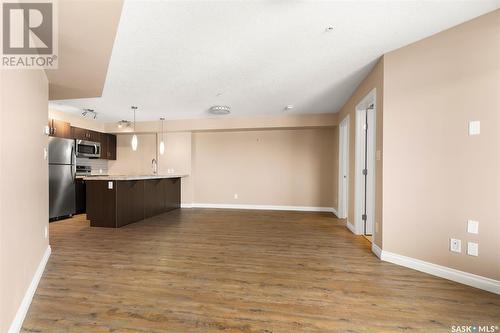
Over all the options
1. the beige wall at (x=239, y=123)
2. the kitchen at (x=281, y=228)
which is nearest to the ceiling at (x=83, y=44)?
the kitchen at (x=281, y=228)

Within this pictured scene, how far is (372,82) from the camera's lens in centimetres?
313

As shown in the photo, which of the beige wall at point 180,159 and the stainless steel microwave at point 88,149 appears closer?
the stainless steel microwave at point 88,149

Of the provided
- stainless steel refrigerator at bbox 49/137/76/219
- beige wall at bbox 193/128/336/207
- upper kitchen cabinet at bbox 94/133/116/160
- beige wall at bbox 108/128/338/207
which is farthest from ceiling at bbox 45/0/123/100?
beige wall at bbox 193/128/336/207

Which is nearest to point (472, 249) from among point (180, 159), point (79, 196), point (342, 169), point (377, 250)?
point (377, 250)

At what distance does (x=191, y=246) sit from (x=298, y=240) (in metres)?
1.71

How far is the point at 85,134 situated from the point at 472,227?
7.63 metres

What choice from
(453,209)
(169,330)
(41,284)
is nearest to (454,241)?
(453,209)

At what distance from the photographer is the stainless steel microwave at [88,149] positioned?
18.4ft

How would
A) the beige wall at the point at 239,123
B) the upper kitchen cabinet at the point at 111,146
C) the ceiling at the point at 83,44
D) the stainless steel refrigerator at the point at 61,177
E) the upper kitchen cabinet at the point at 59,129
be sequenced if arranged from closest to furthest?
1. the ceiling at the point at 83,44
2. the stainless steel refrigerator at the point at 61,177
3. the upper kitchen cabinet at the point at 59,129
4. the beige wall at the point at 239,123
5. the upper kitchen cabinet at the point at 111,146

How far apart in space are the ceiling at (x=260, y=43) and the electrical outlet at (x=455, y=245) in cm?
222

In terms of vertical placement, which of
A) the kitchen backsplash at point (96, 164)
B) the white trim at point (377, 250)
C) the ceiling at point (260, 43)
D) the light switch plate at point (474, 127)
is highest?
the ceiling at point (260, 43)

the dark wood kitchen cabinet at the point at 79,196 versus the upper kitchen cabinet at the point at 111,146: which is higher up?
the upper kitchen cabinet at the point at 111,146

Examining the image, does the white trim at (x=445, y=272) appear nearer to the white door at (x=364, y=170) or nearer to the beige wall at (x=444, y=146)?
the beige wall at (x=444, y=146)

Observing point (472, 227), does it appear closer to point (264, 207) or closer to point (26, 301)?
point (26, 301)
